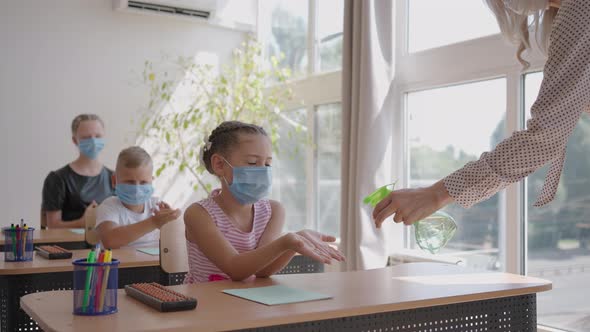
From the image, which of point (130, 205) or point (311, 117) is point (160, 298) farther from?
point (311, 117)

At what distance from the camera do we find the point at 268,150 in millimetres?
2691

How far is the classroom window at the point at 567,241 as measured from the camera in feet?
10.9

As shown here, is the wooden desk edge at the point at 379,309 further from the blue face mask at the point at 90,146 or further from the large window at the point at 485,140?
the blue face mask at the point at 90,146

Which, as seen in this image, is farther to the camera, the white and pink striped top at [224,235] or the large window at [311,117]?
the large window at [311,117]

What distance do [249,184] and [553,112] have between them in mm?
1258

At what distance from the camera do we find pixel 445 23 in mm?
4254

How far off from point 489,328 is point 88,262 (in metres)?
1.39

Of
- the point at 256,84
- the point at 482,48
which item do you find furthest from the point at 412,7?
the point at 256,84

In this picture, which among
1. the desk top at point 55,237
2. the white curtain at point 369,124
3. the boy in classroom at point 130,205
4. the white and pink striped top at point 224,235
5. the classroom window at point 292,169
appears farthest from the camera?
the classroom window at point 292,169

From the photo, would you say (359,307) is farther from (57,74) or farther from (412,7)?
(57,74)

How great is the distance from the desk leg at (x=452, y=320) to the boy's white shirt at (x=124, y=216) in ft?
5.90

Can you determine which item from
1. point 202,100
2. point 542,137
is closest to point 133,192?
point 542,137

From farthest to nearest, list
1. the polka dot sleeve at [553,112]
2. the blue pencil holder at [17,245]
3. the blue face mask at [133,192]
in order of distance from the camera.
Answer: the blue face mask at [133,192] → the blue pencil holder at [17,245] → the polka dot sleeve at [553,112]

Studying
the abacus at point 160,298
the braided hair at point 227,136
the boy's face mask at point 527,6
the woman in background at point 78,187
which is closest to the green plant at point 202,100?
the woman in background at point 78,187
